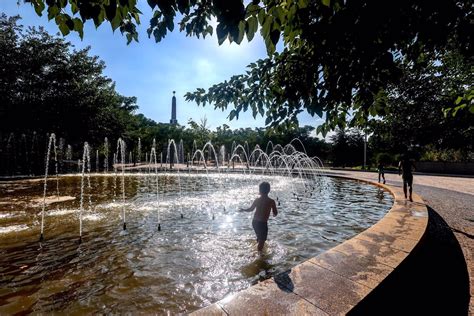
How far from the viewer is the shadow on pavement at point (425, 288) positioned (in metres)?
3.36

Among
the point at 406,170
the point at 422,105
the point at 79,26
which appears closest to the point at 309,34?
the point at 79,26

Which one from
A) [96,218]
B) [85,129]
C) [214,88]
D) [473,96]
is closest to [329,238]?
[473,96]

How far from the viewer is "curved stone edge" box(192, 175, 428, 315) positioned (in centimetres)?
284

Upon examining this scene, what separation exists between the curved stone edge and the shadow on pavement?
13cm

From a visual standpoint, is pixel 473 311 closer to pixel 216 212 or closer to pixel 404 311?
pixel 404 311

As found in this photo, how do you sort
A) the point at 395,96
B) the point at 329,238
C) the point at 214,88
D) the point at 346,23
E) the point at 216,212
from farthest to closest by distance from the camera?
the point at 395,96, the point at 216,212, the point at 329,238, the point at 214,88, the point at 346,23

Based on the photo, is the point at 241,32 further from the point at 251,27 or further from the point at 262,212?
the point at 262,212

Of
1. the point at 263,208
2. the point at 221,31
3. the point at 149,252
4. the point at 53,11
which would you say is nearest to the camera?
the point at 221,31

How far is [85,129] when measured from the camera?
103ft

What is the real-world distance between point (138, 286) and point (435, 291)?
14.3 ft

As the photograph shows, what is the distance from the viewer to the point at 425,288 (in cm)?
403

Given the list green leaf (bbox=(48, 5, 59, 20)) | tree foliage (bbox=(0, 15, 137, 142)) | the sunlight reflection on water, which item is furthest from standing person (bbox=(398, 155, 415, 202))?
tree foliage (bbox=(0, 15, 137, 142))

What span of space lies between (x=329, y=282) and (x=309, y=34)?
299 centimetres

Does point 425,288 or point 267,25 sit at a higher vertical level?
point 267,25
